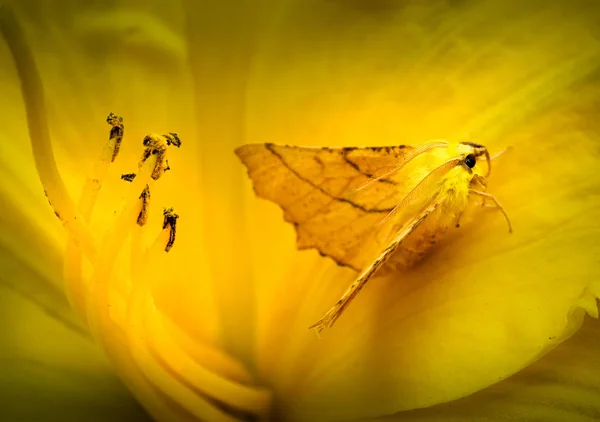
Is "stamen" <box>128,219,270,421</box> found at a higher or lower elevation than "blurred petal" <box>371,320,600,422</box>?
higher

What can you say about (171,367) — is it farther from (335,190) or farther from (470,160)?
(470,160)

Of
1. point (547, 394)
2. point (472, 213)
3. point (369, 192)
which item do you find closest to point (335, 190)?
point (369, 192)

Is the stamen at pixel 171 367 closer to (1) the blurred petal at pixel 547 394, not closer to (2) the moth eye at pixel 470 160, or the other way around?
(1) the blurred petal at pixel 547 394

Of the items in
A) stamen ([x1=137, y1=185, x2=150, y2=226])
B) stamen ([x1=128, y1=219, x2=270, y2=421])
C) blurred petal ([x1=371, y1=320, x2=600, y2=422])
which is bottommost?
blurred petal ([x1=371, y1=320, x2=600, y2=422])

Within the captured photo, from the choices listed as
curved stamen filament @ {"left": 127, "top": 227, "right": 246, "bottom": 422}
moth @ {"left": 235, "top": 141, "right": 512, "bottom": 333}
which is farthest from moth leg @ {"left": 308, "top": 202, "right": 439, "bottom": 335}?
curved stamen filament @ {"left": 127, "top": 227, "right": 246, "bottom": 422}

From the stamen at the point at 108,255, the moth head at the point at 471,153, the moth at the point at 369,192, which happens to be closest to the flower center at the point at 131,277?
the stamen at the point at 108,255

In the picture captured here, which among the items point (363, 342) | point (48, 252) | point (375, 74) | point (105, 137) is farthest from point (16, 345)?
point (375, 74)

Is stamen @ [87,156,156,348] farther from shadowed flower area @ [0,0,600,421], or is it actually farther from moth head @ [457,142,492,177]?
moth head @ [457,142,492,177]
